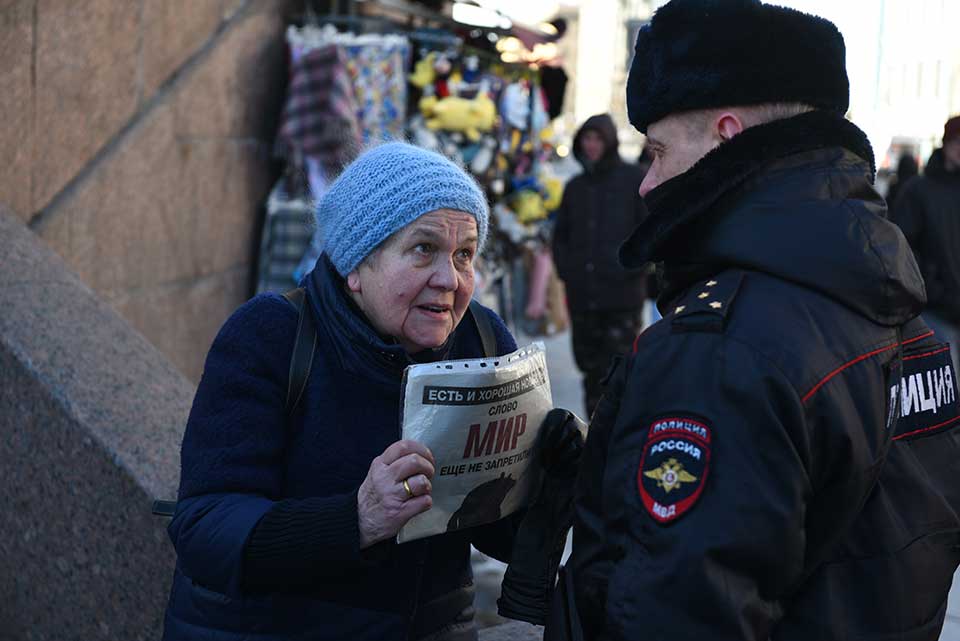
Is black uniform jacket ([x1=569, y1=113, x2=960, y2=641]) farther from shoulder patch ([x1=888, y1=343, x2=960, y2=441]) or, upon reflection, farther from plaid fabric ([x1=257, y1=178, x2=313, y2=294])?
plaid fabric ([x1=257, y1=178, x2=313, y2=294])

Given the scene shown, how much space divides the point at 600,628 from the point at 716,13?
3.14ft

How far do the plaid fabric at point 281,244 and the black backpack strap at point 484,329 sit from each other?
14.3 feet

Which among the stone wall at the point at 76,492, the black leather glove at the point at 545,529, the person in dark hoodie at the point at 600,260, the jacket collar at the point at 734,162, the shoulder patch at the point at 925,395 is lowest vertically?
the person in dark hoodie at the point at 600,260

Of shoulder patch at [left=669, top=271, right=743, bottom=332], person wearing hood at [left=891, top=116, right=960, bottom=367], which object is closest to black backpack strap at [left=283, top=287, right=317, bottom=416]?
shoulder patch at [left=669, top=271, right=743, bottom=332]

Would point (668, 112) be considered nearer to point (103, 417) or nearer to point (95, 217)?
point (103, 417)

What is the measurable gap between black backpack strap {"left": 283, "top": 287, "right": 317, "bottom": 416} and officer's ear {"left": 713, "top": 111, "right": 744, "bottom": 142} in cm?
88

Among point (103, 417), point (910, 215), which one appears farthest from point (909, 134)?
point (103, 417)

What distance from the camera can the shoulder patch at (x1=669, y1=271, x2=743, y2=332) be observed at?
1.60 metres

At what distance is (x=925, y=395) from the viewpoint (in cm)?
183

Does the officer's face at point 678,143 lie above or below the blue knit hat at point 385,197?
above

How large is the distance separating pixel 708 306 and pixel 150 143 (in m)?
4.50

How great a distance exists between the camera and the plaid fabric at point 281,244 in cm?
676

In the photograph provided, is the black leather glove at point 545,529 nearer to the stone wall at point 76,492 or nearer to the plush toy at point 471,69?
the stone wall at point 76,492

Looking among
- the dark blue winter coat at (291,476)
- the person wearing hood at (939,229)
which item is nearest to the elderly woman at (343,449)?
the dark blue winter coat at (291,476)
